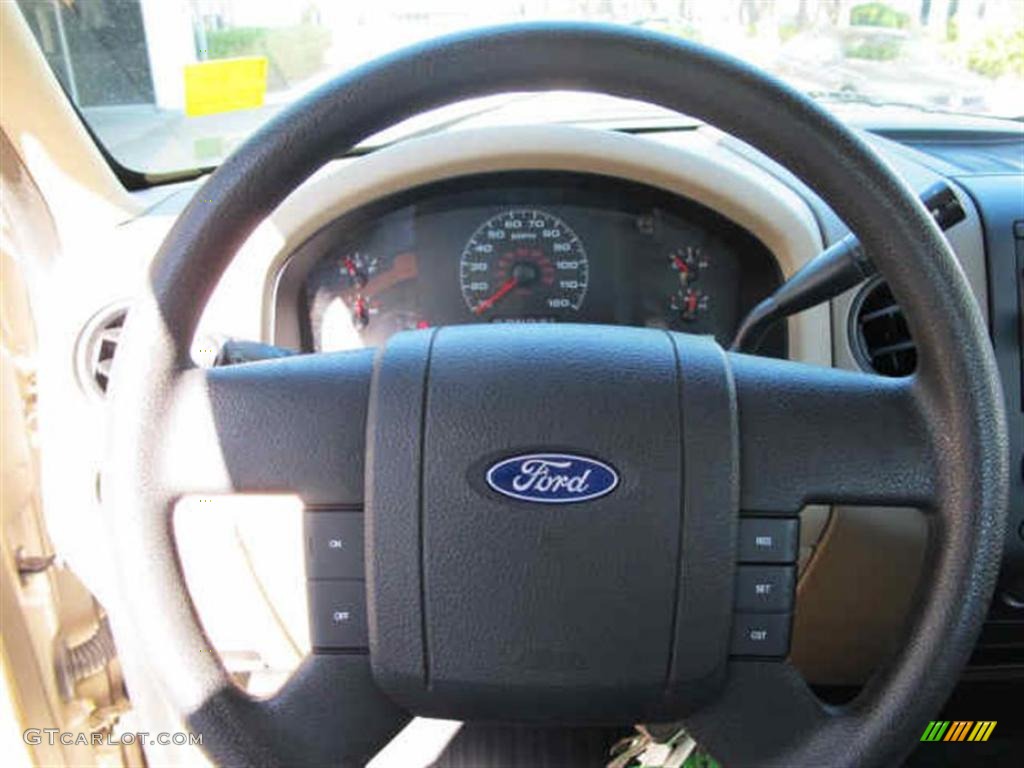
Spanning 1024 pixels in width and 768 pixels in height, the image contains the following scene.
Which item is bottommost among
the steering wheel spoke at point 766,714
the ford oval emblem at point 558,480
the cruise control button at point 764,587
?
the steering wheel spoke at point 766,714

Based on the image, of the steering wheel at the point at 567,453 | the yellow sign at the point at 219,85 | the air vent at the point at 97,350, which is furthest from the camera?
the yellow sign at the point at 219,85

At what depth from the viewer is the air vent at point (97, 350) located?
1347 mm

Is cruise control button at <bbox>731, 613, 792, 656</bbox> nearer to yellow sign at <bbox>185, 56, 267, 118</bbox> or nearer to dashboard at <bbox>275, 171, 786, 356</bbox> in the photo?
dashboard at <bbox>275, 171, 786, 356</bbox>

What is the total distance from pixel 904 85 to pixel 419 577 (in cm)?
154

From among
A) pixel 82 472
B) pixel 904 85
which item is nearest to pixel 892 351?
pixel 904 85

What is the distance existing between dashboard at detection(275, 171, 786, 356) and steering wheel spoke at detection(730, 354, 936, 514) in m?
0.69

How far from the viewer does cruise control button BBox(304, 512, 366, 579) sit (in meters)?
0.84

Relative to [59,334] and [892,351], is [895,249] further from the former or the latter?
[59,334]

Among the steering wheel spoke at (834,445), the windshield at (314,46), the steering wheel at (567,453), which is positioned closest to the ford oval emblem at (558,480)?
the steering wheel at (567,453)

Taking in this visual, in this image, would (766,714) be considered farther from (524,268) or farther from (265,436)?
(524,268)

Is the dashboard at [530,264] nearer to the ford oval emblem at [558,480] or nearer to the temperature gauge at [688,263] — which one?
the temperature gauge at [688,263]
